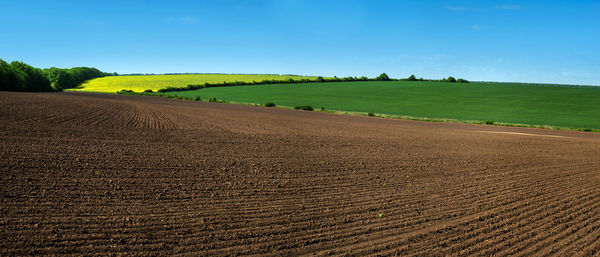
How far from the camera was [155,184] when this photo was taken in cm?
938

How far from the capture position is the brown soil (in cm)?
661

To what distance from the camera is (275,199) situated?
890 cm

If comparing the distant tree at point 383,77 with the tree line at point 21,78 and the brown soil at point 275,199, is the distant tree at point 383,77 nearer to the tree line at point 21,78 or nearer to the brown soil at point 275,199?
the tree line at point 21,78

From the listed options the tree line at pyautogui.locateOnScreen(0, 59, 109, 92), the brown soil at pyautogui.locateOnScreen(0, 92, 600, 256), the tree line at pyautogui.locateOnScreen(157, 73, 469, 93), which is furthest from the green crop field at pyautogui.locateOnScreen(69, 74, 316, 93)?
the brown soil at pyautogui.locateOnScreen(0, 92, 600, 256)

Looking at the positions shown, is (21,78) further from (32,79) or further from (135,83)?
(135,83)

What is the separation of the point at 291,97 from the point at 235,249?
190ft

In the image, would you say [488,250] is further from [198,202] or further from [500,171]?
[500,171]

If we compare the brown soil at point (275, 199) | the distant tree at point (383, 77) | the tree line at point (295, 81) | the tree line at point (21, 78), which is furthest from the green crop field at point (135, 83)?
the brown soil at point (275, 199)

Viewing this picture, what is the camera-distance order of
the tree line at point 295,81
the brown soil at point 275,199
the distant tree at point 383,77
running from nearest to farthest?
1. the brown soil at point 275,199
2. the tree line at point 295,81
3. the distant tree at point 383,77

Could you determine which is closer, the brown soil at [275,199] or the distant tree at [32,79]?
the brown soil at [275,199]

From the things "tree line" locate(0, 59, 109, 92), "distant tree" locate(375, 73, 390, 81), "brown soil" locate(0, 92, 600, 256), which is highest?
"distant tree" locate(375, 73, 390, 81)

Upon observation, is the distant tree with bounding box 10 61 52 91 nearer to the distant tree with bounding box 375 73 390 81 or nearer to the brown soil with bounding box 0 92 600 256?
the brown soil with bounding box 0 92 600 256

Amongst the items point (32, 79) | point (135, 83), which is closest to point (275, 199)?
point (32, 79)

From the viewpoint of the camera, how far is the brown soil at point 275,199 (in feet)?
21.7
